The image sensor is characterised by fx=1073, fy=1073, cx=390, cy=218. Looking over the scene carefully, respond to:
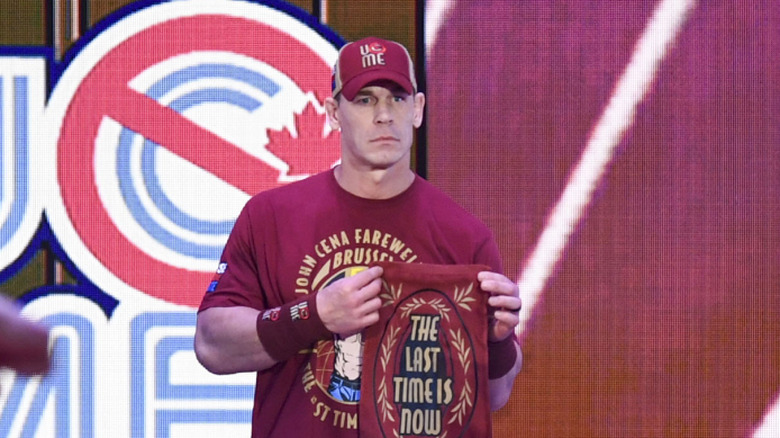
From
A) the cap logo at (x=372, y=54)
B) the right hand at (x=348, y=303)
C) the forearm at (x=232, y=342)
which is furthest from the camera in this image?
the cap logo at (x=372, y=54)

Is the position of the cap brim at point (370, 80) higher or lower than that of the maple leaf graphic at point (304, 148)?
lower

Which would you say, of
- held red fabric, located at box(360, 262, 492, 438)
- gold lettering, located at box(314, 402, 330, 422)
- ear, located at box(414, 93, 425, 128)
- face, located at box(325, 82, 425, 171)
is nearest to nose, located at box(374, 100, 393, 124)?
face, located at box(325, 82, 425, 171)

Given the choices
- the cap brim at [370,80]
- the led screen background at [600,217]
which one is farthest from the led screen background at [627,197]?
the cap brim at [370,80]

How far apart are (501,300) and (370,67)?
1.90 feet

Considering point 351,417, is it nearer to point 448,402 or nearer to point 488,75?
point 448,402

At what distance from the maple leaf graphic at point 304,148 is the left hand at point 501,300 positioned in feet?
3.87

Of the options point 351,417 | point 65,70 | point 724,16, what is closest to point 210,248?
point 65,70

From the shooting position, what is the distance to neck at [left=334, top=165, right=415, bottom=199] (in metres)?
2.35

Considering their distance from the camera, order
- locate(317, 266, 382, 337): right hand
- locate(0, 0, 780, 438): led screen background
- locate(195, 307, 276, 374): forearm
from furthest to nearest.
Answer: locate(0, 0, 780, 438): led screen background → locate(195, 307, 276, 374): forearm → locate(317, 266, 382, 337): right hand

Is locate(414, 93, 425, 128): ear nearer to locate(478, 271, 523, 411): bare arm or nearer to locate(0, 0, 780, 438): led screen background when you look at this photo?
locate(478, 271, 523, 411): bare arm

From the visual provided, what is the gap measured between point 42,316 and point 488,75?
156 centimetres

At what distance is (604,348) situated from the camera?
329 cm

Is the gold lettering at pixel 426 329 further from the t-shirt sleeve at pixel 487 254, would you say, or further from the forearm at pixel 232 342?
the forearm at pixel 232 342

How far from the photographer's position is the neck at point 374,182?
2.35 meters
